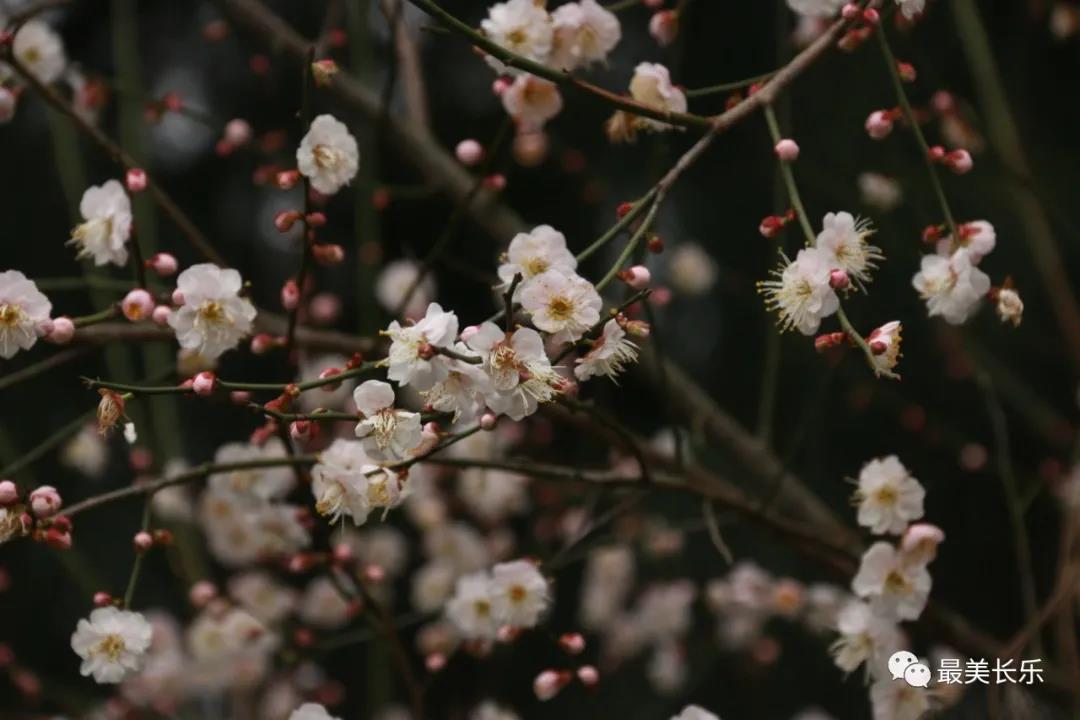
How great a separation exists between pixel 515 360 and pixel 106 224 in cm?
47

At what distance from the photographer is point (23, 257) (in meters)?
2.62

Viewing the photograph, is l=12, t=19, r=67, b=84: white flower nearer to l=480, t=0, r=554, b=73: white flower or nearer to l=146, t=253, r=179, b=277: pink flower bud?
l=146, t=253, r=179, b=277: pink flower bud

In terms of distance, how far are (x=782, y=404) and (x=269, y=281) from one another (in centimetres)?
109

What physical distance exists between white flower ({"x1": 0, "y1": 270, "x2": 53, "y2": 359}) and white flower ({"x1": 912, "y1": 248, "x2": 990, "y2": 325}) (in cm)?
71

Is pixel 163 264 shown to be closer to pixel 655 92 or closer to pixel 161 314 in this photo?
pixel 161 314

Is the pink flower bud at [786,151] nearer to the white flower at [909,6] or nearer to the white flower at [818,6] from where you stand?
the white flower at [909,6]

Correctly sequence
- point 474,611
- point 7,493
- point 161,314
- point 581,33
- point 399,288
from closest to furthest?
point 7,493, point 161,314, point 581,33, point 474,611, point 399,288

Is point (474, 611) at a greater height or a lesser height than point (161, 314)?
lesser

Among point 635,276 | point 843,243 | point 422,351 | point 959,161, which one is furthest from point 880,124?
point 422,351

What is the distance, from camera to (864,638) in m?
1.21

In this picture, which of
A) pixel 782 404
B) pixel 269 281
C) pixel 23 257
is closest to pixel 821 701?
pixel 782 404

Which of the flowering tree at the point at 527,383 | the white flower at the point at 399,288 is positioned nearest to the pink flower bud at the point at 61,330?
the flowering tree at the point at 527,383

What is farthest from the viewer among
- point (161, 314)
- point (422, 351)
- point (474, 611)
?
point (474, 611)

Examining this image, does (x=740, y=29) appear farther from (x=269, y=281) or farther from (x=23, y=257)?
(x=23, y=257)
